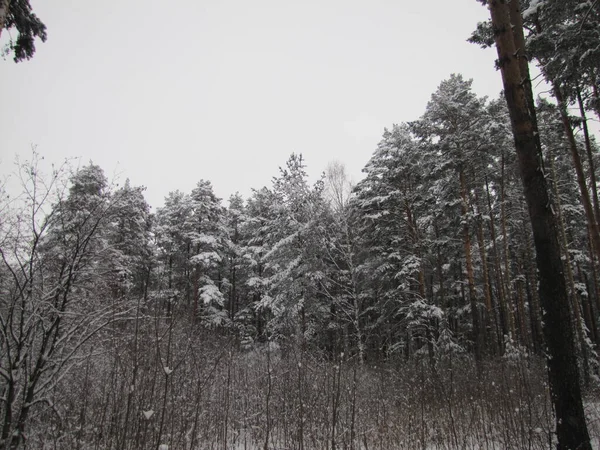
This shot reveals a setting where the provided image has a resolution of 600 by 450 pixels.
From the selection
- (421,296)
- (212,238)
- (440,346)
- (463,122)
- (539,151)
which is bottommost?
(440,346)

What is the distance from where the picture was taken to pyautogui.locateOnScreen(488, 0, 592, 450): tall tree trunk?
3.70 m

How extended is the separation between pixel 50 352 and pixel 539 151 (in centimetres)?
676

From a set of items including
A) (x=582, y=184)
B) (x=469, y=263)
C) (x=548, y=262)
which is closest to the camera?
(x=548, y=262)

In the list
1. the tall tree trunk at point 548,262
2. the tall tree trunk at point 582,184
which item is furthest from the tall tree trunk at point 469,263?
the tall tree trunk at point 548,262

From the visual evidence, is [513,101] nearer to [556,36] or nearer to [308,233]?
[556,36]

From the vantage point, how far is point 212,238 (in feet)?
87.9

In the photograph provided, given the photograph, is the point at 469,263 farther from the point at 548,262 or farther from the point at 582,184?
the point at 548,262

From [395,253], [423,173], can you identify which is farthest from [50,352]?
[423,173]

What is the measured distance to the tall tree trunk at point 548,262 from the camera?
3.70 m

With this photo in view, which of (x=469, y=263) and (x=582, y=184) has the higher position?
(x=582, y=184)

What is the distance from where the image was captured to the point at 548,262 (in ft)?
→ 13.6

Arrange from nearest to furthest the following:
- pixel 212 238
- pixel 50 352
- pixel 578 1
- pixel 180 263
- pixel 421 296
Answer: pixel 50 352
pixel 578 1
pixel 421 296
pixel 212 238
pixel 180 263

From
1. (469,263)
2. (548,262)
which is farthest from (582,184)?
(548,262)

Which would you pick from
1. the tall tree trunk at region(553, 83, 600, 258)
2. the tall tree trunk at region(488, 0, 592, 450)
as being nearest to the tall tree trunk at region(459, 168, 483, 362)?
the tall tree trunk at region(553, 83, 600, 258)
